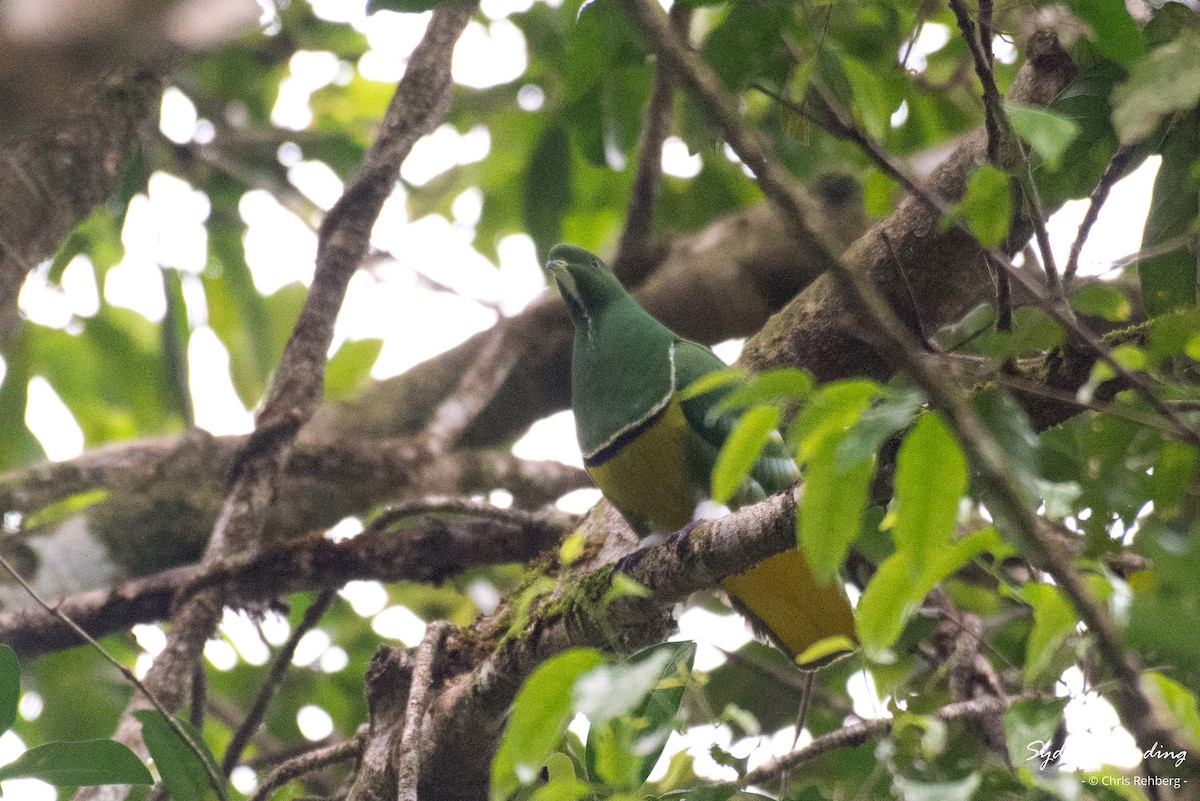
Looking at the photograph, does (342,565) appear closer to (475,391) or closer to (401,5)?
(475,391)

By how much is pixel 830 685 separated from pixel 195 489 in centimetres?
220

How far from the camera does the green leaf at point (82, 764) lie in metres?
1.98

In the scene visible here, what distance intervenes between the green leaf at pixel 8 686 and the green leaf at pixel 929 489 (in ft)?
5.09

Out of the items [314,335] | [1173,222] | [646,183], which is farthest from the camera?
[646,183]

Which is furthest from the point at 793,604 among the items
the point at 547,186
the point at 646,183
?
the point at 547,186

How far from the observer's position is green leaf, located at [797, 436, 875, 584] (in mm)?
1302

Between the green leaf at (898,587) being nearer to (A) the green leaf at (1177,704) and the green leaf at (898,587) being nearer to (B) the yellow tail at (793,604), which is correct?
(A) the green leaf at (1177,704)

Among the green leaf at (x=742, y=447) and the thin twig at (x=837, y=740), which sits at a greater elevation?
the green leaf at (x=742, y=447)

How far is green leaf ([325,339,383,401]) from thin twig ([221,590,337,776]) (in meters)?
1.91

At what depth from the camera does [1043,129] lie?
145 centimetres

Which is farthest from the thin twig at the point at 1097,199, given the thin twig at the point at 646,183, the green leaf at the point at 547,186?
the green leaf at the point at 547,186

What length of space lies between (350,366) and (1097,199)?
3648mm

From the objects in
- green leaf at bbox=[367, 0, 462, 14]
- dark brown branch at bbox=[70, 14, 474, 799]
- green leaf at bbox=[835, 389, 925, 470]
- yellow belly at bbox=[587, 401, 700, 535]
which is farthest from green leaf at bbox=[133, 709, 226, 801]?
green leaf at bbox=[835, 389, 925, 470]

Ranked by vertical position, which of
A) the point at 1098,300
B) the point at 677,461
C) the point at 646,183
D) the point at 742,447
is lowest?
the point at 742,447
